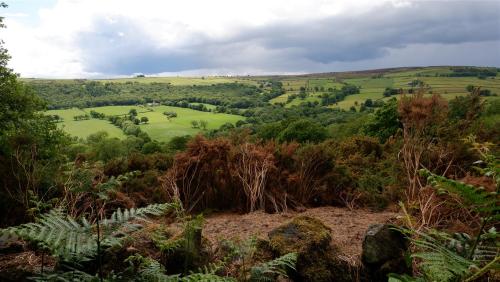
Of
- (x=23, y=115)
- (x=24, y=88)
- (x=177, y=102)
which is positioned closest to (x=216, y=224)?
(x=23, y=115)

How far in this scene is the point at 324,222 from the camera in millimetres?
7250

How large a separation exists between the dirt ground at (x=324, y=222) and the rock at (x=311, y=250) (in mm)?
416

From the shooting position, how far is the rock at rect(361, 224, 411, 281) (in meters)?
4.96

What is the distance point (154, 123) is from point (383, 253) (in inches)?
2564

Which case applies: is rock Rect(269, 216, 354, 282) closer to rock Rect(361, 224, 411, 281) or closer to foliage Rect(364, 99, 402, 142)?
rock Rect(361, 224, 411, 281)

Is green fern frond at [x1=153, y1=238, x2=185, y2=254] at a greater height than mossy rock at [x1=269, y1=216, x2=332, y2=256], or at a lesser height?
greater

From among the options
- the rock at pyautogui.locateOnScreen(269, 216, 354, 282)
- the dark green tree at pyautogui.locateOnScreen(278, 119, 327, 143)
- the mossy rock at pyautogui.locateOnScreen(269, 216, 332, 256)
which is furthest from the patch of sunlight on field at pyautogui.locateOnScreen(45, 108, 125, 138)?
the rock at pyautogui.locateOnScreen(269, 216, 354, 282)

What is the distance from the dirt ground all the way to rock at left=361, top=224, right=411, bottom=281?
509mm

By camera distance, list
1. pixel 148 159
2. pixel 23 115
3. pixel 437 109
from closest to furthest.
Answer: pixel 437 109 → pixel 148 159 → pixel 23 115

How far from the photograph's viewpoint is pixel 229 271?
4828 mm

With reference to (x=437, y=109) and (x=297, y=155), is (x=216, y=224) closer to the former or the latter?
(x=297, y=155)

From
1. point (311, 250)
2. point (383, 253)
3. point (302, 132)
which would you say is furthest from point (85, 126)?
point (383, 253)

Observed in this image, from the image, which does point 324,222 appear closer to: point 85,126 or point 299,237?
point 299,237

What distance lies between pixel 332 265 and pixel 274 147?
4783mm
